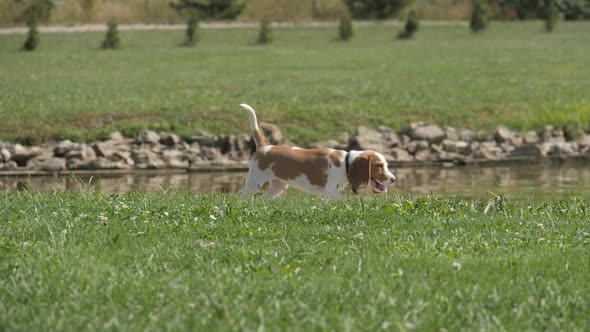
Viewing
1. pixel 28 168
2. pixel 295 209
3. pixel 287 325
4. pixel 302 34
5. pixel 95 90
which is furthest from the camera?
pixel 302 34

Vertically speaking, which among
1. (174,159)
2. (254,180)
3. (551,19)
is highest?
(254,180)

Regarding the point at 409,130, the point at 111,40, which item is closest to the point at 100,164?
the point at 409,130

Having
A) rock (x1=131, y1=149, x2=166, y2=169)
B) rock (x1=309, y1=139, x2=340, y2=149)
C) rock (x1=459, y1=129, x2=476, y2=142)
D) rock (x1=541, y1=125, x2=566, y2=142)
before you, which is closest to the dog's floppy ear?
rock (x1=131, y1=149, x2=166, y2=169)

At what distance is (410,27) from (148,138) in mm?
28147

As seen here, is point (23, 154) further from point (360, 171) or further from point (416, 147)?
point (360, 171)

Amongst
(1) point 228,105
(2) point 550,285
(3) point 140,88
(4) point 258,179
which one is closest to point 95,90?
(3) point 140,88

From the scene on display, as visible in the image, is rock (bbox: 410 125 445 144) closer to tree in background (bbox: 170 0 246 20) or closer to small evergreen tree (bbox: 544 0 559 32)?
small evergreen tree (bbox: 544 0 559 32)

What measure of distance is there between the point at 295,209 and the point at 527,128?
13.8 metres

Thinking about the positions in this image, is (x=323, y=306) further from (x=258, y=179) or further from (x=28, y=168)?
(x=28, y=168)

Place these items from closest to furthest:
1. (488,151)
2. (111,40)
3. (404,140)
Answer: (488,151) < (404,140) < (111,40)

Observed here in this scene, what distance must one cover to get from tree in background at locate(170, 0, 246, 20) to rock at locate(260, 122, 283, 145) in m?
32.1

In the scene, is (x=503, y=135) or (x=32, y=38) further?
(x=32, y=38)

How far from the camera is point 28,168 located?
18.6 metres

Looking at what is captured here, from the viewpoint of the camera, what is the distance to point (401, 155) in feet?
66.7
